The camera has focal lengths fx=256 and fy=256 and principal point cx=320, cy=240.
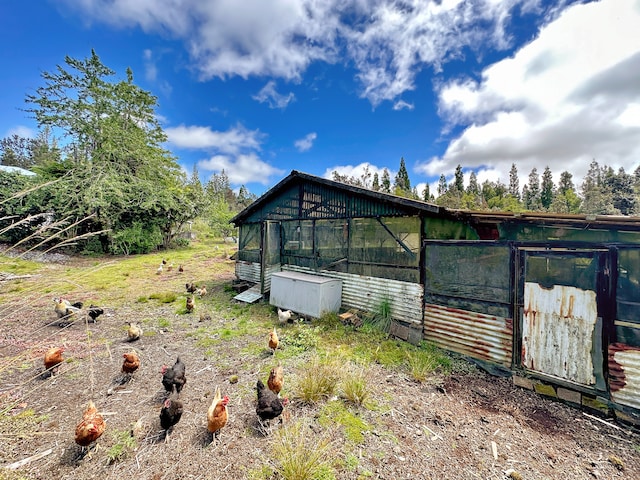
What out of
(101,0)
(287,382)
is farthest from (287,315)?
(101,0)

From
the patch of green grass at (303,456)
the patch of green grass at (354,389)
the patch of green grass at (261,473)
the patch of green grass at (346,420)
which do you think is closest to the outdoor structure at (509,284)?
the patch of green grass at (354,389)

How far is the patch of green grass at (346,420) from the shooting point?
303 cm

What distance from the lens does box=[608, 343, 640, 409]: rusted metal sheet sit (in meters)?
3.27

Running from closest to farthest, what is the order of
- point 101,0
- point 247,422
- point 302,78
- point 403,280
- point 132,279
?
1. point 247,422
2. point 101,0
3. point 403,280
4. point 132,279
5. point 302,78

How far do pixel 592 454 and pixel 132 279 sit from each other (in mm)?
13998

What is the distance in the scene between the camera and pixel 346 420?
3262 mm

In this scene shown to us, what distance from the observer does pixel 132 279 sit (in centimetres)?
1119

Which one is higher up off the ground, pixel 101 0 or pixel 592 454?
pixel 101 0

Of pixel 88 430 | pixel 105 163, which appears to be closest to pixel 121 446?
pixel 88 430

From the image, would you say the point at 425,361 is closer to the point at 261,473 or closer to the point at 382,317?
the point at 382,317

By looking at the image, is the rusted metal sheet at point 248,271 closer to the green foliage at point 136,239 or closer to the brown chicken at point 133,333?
the brown chicken at point 133,333

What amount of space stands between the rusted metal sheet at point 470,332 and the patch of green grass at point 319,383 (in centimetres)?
239

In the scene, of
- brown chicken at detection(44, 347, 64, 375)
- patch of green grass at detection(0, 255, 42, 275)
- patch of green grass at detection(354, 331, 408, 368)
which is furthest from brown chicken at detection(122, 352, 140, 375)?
patch of green grass at detection(0, 255, 42, 275)

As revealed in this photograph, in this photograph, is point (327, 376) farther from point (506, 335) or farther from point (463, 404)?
point (506, 335)
